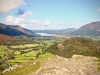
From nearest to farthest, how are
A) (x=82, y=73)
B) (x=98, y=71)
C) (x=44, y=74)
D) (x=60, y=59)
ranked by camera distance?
(x=44, y=74) → (x=82, y=73) → (x=98, y=71) → (x=60, y=59)

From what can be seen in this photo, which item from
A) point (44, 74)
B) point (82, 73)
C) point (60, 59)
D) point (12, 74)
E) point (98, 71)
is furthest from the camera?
point (60, 59)

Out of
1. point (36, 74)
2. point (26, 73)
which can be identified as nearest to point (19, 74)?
point (26, 73)

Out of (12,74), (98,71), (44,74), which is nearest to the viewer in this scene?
(44,74)

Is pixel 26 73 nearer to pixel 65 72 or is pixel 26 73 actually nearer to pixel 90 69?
pixel 65 72

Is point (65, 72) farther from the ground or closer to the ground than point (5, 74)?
farther from the ground

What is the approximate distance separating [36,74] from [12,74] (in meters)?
13.6

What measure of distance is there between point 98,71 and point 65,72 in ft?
46.3

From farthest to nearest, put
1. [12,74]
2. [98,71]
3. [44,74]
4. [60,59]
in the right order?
[60,59] → [12,74] → [98,71] → [44,74]

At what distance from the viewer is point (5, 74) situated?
59.6m

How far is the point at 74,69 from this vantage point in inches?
1997

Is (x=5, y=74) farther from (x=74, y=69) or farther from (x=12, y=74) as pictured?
Answer: (x=74, y=69)

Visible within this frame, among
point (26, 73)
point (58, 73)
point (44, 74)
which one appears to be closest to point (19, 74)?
point (26, 73)

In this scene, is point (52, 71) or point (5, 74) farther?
point (5, 74)

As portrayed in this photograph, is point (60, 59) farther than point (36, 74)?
Yes
